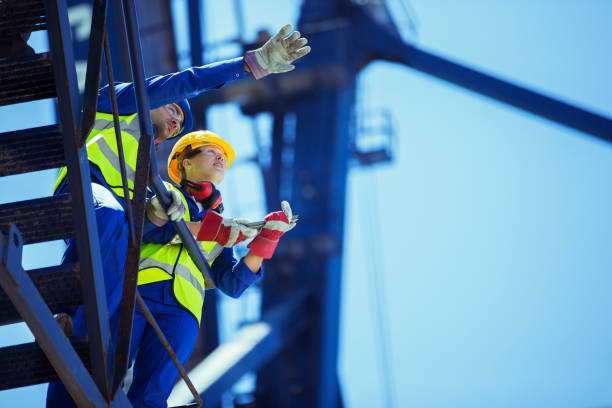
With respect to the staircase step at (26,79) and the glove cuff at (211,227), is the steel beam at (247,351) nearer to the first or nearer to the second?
the glove cuff at (211,227)

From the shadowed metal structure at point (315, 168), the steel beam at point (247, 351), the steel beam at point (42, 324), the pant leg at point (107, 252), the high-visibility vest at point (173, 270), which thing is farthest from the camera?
the shadowed metal structure at point (315, 168)

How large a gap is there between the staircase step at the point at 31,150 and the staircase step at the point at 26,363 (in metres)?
0.71

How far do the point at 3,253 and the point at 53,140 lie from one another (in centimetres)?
72

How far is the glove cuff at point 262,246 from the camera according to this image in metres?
4.00

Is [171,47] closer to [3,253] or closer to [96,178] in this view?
[96,178]

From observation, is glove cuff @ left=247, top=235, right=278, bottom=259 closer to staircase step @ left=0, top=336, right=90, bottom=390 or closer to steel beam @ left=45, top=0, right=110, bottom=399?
steel beam @ left=45, top=0, right=110, bottom=399

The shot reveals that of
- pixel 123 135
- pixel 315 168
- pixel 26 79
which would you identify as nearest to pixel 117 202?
pixel 123 135

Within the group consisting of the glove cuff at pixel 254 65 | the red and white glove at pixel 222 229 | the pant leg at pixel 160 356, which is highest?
the glove cuff at pixel 254 65

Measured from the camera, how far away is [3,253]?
2822 mm

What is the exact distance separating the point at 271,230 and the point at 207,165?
0.64m

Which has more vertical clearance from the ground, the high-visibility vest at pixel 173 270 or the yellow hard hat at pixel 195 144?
the yellow hard hat at pixel 195 144

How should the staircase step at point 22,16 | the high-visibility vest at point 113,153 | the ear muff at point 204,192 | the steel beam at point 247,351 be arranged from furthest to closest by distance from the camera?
1. the steel beam at point 247,351
2. the ear muff at point 204,192
3. the high-visibility vest at point 113,153
4. the staircase step at point 22,16

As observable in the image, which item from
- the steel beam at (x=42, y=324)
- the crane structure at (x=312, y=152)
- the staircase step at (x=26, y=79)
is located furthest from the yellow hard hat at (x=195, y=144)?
the crane structure at (x=312, y=152)

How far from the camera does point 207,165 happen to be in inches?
172
